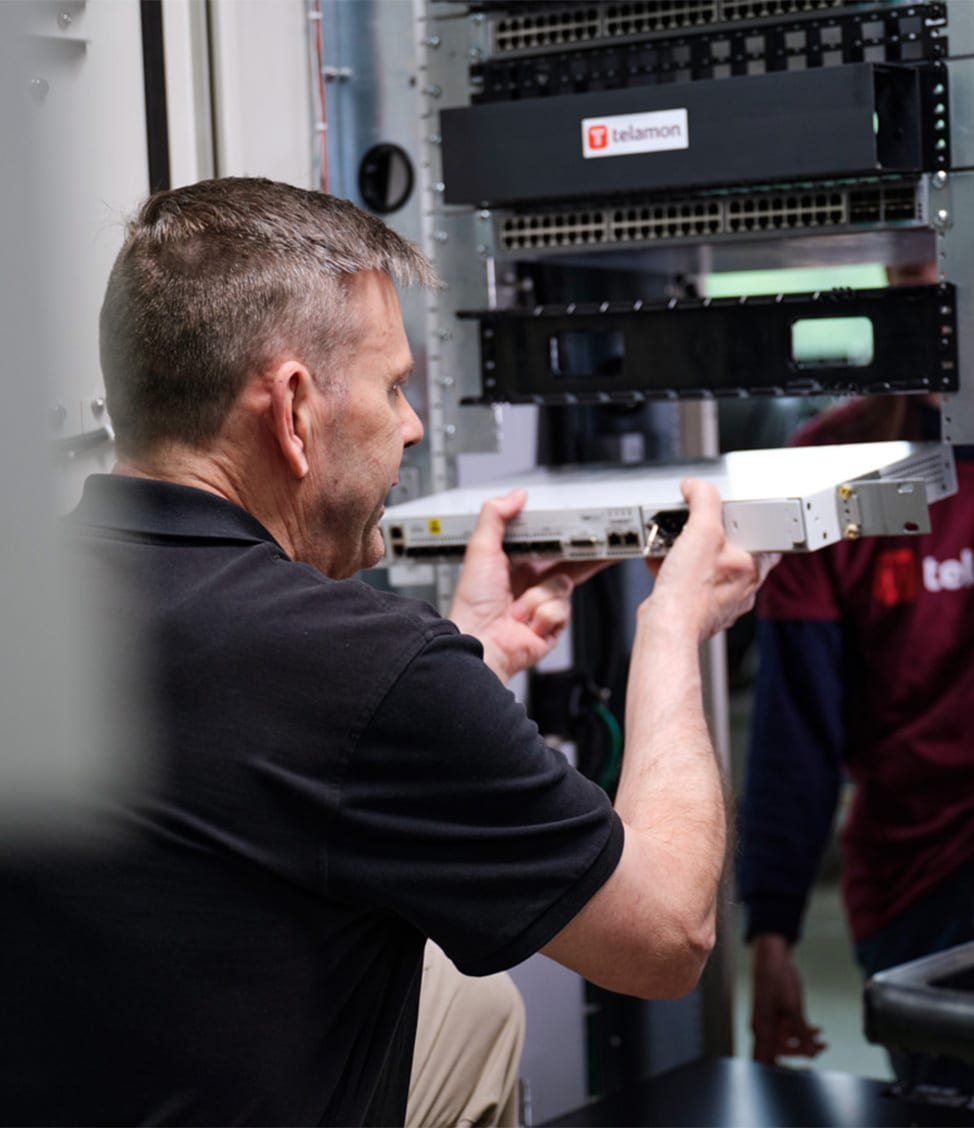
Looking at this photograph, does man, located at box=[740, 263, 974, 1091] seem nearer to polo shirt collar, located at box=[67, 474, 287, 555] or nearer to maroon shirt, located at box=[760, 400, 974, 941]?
maroon shirt, located at box=[760, 400, 974, 941]

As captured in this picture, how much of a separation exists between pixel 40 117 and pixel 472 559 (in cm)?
121

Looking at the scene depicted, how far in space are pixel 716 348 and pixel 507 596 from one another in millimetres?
360

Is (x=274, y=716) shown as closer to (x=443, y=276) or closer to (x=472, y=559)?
(x=472, y=559)

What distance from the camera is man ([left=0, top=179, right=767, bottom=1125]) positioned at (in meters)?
1.01

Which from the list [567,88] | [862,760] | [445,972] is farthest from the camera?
[862,760]

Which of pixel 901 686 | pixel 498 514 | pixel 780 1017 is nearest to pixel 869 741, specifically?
pixel 901 686

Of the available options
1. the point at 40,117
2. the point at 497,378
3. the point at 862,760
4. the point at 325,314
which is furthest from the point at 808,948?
the point at 40,117

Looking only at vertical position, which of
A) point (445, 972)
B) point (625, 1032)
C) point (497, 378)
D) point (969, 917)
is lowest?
point (625, 1032)

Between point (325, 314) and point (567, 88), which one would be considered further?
point (567, 88)

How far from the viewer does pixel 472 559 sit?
65.2 inches

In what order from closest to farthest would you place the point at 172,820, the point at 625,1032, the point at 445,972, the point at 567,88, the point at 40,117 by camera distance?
the point at 40,117 < the point at 172,820 < the point at 445,972 < the point at 567,88 < the point at 625,1032

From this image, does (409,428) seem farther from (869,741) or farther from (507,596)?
(869,741)

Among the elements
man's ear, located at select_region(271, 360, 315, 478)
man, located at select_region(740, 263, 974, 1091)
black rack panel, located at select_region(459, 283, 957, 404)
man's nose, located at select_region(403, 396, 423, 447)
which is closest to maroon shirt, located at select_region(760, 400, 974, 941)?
man, located at select_region(740, 263, 974, 1091)

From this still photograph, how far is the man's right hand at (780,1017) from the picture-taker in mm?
2262
